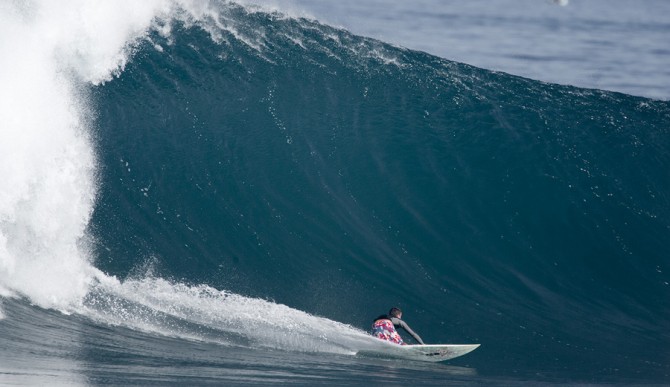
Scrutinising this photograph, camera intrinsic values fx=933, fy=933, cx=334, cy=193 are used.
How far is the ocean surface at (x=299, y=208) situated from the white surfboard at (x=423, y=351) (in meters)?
0.12

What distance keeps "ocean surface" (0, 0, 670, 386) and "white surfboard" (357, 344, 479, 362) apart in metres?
0.12

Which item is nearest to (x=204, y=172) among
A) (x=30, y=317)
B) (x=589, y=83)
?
(x=30, y=317)

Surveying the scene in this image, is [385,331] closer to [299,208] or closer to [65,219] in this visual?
[299,208]

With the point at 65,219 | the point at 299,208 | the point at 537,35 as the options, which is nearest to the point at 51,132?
the point at 65,219

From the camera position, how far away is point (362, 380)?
8531mm

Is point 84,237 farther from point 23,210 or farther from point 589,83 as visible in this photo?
point 589,83

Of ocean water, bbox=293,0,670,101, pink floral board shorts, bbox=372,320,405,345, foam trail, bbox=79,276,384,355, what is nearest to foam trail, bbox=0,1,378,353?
foam trail, bbox=79,276,384,355

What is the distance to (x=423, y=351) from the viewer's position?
10641mm

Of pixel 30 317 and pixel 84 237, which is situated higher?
pixel 84 237

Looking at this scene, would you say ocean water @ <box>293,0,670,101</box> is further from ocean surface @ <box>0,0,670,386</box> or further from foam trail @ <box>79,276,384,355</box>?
foam trail @ <box>79,276,384,355</box>

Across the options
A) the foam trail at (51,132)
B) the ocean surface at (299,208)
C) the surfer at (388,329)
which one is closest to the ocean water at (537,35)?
the ocean surface at (299,208)

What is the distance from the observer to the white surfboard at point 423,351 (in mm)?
10484

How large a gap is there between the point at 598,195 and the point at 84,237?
28.5 feet

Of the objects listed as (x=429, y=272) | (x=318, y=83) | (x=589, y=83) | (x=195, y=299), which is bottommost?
(x=195, y=299)
